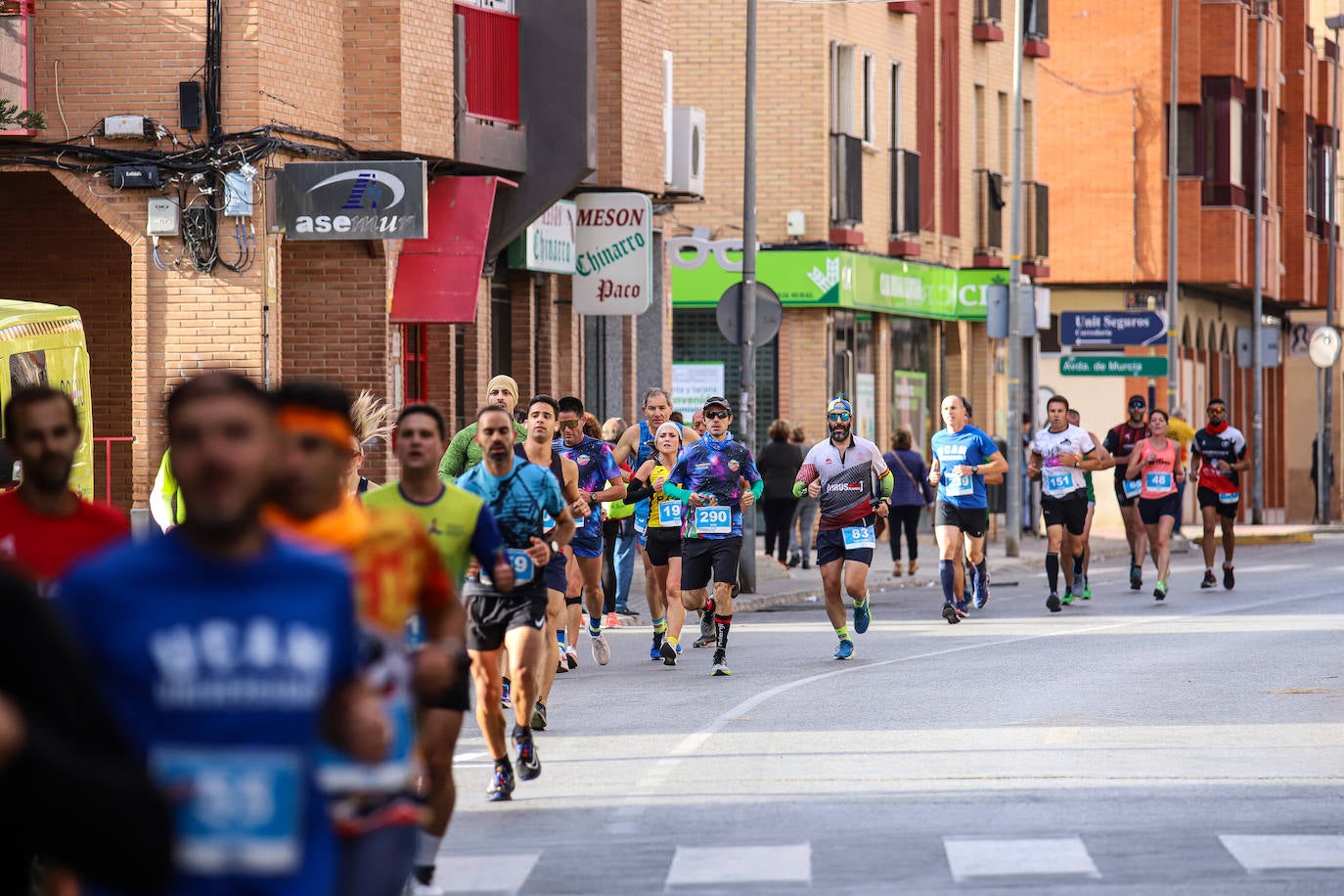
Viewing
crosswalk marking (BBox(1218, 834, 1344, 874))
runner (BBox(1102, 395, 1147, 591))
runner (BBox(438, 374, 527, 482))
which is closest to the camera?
crosswalk marking (BBox(1218, 834, 1344, 874))

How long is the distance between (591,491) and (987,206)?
26099mm

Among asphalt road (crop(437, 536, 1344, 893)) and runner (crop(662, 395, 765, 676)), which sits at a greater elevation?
runner (crop(662, 395, 765, 676))

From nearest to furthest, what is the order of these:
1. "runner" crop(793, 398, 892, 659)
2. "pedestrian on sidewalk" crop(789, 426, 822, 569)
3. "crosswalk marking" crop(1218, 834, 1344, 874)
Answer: "crosswalk marking" crop(1218, 834, 1344, 874), "runner" crop(793, 398, 892, 659), "pedestrian on sidewalk" crop(789, 426, 822, 569)

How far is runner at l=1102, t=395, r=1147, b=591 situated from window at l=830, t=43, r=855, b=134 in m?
11.4

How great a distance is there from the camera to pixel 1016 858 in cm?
893

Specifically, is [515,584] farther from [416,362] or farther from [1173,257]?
[1173,257]

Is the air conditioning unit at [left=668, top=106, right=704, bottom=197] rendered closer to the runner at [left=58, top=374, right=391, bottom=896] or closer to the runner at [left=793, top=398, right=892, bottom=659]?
the runner at [left=793, top=398, right=892, bottom=659]

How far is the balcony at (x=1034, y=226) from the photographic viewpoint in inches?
1704

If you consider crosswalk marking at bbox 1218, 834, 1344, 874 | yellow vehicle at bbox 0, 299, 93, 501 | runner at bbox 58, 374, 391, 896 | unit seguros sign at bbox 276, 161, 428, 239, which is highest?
unit seguros sign at bbox 276, 161, 428, 239

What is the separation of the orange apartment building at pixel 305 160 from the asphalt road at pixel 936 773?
541 centimetres

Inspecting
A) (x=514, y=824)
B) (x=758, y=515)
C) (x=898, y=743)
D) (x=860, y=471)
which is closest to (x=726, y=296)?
(x=860, y=471)

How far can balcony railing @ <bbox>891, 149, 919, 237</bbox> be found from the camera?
3794cm

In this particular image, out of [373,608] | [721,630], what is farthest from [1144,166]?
[373,608]

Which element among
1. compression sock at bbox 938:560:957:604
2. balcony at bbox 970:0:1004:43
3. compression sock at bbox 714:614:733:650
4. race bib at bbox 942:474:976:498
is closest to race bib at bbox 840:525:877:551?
compression sock at bbox 714:614:733:650
